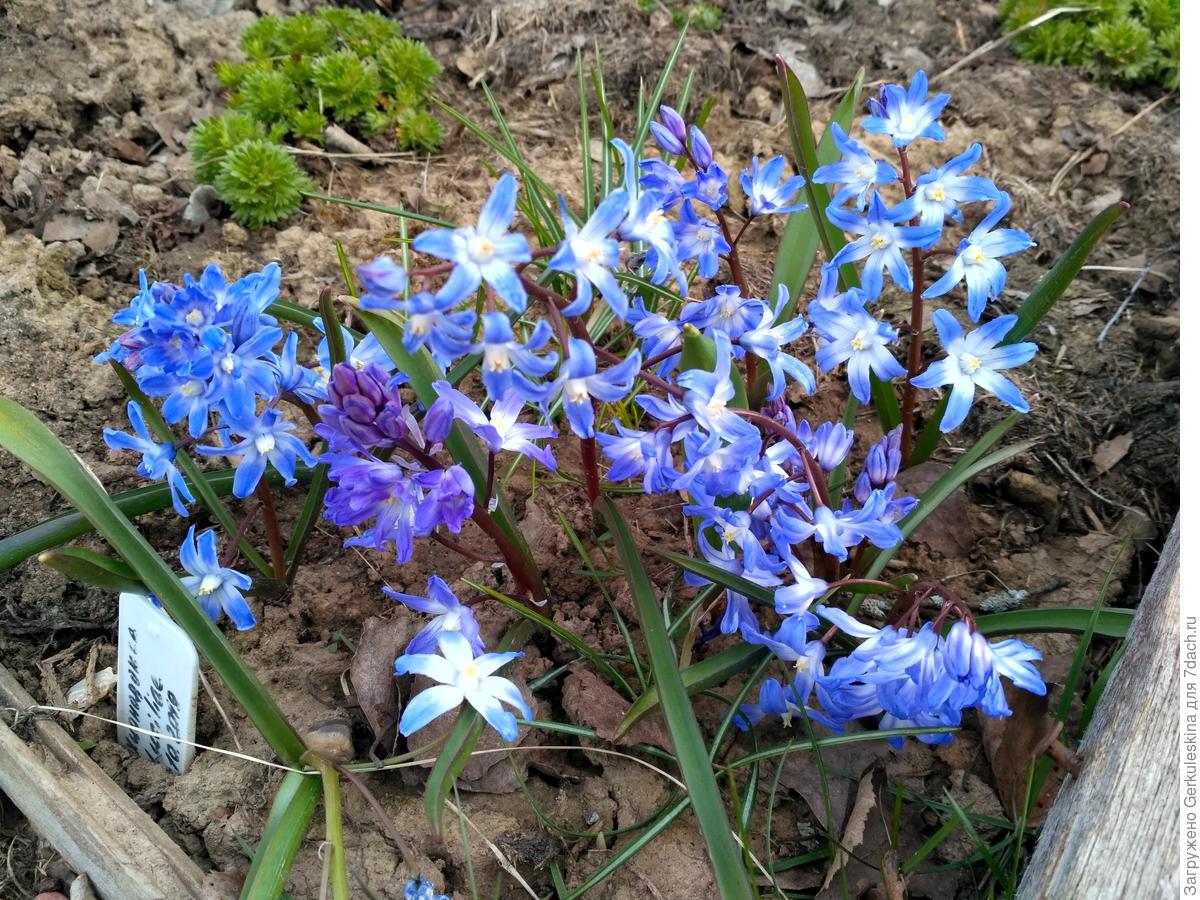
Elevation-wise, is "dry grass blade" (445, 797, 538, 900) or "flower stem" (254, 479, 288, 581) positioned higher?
"flower stem" (254, 479, 288, 581)

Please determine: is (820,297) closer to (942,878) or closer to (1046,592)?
(1046,592)

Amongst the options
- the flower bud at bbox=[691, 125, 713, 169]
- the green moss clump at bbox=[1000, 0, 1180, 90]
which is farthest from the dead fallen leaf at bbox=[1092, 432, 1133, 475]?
the green moss clump at bbox=[1000, 0, 1180, 90]

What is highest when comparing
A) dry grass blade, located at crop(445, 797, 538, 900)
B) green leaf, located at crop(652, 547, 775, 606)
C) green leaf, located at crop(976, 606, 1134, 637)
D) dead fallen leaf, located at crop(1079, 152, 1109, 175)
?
dead fallen leaf, located at crop(1079, 152, 1109, 175)

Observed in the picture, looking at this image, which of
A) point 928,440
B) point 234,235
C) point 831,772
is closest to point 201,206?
point 234,235

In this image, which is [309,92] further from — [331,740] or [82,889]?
[82,889]

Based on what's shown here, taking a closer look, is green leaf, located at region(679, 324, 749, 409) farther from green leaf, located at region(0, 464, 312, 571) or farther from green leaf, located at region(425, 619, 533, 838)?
green leaf, located at region(0, 464, 312, 571)

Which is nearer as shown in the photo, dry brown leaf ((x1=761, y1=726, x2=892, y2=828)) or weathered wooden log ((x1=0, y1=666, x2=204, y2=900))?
weathered wooden log ((x1=0, y1=666, x2=204, y2=900))

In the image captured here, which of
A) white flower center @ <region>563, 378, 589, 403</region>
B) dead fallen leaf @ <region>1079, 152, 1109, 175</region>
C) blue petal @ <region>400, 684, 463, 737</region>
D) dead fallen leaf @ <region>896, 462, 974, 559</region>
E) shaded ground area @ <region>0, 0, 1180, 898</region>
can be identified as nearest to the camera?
white flower center @ <region>563, 378, 589, 403</region>

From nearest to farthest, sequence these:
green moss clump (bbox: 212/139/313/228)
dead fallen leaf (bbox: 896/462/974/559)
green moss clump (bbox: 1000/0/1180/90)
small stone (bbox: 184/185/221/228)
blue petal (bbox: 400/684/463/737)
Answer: blue petal (bbox: 400/684/463/737)
dead fallen leaf (bbox: 896/462/974/559)
green moss clump (bbox: 212/139/313/228)
small stone (bbox: 184/185/221/228)
green moss clump (bbox: 1000/0/1180/90)
